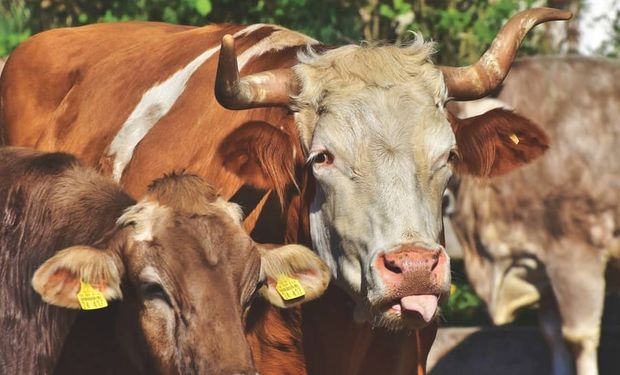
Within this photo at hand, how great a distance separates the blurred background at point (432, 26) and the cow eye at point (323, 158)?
3.72 meters

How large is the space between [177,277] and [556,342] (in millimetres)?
4926

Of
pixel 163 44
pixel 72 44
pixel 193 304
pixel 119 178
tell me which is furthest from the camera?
pixel 72 44

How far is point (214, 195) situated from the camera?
5.89 m

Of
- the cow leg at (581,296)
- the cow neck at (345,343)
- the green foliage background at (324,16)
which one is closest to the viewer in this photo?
the cow neck at (345,343)

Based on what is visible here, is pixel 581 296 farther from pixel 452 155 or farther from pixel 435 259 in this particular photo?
pixel 435 259

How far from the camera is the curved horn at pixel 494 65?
691 cm

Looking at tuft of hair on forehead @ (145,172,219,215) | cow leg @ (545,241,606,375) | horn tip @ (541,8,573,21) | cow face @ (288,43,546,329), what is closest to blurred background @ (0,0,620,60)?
cow leg @ (545,241,606,375)

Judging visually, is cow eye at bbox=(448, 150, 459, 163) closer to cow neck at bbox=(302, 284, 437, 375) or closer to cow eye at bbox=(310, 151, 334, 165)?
cow eye at bbox=(310, 151, 334, 165)

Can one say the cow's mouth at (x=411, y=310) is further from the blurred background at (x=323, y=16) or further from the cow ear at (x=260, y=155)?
the blurred background at (x=323, y=16)

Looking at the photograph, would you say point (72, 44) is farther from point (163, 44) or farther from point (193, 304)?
point (193, 304)

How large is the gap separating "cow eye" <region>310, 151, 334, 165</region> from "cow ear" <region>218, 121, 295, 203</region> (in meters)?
0.21

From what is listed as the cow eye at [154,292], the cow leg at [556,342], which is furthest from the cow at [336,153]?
the cow leg at [556,342]

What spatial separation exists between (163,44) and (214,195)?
249 cm

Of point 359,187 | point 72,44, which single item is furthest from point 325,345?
point 72,44
